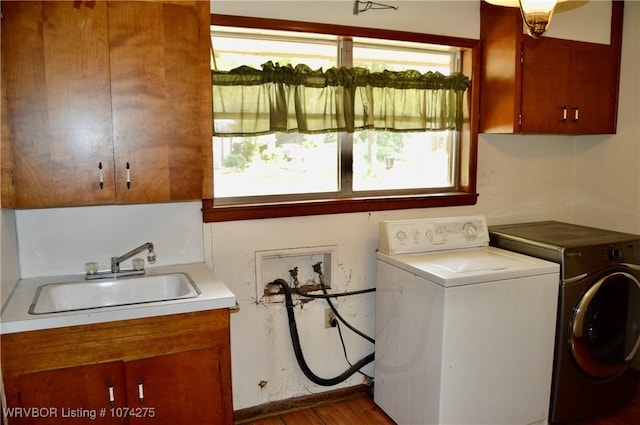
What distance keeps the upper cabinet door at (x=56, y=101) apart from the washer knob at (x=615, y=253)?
244 cm

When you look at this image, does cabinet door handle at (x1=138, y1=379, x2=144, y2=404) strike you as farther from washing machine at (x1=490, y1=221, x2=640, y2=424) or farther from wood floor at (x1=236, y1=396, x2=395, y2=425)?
washing machine at (x1=490, y1=221, x2=640, y2=424)

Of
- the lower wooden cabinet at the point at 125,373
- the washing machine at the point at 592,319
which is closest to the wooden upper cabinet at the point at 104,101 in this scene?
the lower wooden cabinet at the point at 125,373

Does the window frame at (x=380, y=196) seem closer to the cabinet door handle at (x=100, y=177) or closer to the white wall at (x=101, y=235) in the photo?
the white wall at (x=101, y=235)

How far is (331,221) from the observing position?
2.72 m

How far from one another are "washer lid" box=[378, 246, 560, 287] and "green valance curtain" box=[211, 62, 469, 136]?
0.76 metres

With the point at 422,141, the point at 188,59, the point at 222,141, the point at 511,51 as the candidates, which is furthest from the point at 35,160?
the point at 511,51

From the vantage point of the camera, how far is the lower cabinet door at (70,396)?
5.59 ft

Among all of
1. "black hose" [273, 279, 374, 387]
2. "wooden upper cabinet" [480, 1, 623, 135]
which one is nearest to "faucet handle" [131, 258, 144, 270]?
"black hose" [273, 279, 374, 387]

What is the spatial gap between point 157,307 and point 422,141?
1.88 meters

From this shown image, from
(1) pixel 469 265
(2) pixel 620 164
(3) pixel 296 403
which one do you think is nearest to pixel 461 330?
(1) pixel 469 265

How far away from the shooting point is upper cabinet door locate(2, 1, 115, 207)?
181 cm

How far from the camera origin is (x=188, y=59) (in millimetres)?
2023

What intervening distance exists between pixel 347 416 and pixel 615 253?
167 centimetres

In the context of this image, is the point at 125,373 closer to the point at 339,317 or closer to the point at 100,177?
the point at 100,177
